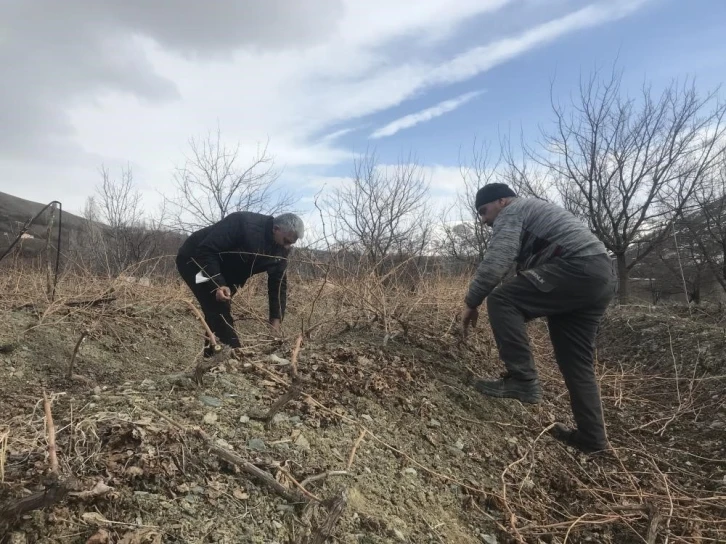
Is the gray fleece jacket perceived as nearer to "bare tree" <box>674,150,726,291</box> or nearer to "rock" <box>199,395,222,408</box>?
"rock" <box>199,395,222,408</box>

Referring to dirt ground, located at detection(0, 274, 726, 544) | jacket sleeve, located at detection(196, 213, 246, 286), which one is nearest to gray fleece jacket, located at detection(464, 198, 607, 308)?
dirt ground, located at detection(0, 274, 726, 544)

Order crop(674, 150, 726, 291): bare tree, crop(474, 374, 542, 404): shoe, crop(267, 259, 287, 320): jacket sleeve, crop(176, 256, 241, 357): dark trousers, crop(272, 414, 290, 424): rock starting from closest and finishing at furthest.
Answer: crop(272, 414, 290, 424): rock
crop(474, 374, 542, 404): shoe
crop(176, 256, 241, 357): dark trousers
crop(267, 259, 287, 320): jacket sleeve
crop(674, 150, 726, 291): bare tree

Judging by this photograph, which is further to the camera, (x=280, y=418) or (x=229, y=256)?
(x=229, y=256)

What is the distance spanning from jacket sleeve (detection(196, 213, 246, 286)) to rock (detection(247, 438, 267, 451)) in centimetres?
187

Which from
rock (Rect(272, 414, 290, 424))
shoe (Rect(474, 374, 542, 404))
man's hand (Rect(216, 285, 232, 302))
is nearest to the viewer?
rock (Rect(272, 414, 290, 424))

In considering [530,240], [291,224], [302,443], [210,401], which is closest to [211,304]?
[291,224]

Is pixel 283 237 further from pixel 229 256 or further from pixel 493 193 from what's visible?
pixel 493 193

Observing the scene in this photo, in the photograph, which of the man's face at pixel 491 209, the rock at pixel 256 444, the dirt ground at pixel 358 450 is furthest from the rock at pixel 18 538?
the man's face at pixel 491 209

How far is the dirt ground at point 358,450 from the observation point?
1419 mm

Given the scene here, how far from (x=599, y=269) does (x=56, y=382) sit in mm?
3901

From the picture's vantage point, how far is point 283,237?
365 cm

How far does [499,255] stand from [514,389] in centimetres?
78

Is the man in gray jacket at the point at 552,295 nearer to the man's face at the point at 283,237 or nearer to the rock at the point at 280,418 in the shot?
the rock at the point at 280,418

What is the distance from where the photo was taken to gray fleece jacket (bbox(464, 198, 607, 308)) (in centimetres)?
262
